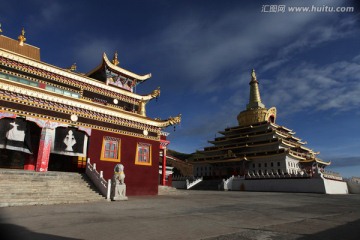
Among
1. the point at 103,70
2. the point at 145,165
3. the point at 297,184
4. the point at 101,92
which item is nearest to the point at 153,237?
the point at 145,165

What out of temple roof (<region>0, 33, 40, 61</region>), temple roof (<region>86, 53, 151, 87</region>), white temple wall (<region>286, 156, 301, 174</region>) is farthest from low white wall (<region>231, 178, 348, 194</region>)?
temple roof (<region>0, 33, 40, 61</region>)

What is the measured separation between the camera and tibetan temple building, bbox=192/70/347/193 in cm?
4106

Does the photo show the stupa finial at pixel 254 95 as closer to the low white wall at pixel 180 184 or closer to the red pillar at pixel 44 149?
the low white wall at pixel 180 184

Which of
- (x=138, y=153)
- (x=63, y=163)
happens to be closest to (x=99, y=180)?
(x=138, y=153)

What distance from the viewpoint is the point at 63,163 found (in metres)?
21.1

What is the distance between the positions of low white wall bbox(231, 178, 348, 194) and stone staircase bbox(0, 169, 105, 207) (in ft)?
92.1

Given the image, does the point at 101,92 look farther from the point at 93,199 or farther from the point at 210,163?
the point at 210,163

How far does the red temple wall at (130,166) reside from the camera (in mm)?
18188

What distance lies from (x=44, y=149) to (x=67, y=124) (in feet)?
7.05

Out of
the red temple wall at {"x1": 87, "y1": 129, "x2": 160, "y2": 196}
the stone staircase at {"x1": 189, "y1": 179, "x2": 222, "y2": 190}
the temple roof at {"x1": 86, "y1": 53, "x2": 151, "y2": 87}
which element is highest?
the temple roof at {"x1": 86, "y1": 53, "x2": 151, "y2": 87}

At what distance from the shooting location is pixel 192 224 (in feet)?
23.5

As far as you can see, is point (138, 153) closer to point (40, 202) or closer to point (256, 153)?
point (40, 202)

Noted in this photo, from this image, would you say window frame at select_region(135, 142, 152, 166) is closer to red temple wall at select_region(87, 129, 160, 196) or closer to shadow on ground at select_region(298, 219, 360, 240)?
red temple wall at select_region(87, 129, 160, 196)

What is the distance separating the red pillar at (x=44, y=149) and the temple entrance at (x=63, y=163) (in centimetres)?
489
